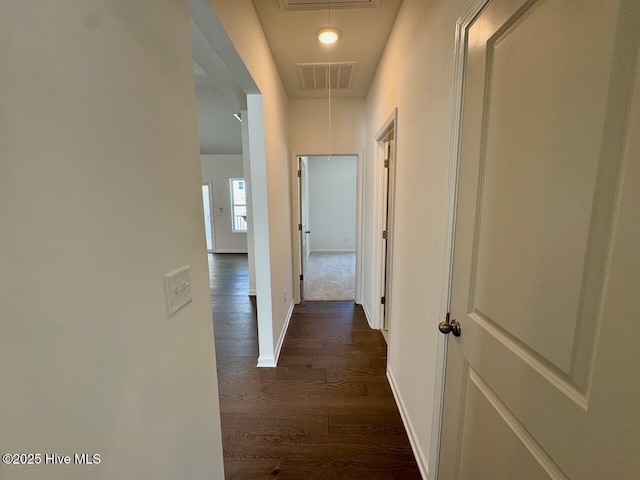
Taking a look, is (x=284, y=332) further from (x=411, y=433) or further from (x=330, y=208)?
(x=330, y=208)

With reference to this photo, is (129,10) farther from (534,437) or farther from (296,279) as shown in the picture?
(296,279)

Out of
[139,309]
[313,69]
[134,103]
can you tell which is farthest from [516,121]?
[313,69]

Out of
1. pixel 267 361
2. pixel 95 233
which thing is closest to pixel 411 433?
pixel 267 361

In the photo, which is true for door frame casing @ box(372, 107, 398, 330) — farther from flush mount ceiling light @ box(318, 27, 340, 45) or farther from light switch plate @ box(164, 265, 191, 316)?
light switch plate @ box(164, 265, 191, 316)

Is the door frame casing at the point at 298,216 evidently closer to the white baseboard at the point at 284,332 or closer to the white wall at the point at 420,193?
the white baseboard at the point at 284,332

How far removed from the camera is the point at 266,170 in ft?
6.84

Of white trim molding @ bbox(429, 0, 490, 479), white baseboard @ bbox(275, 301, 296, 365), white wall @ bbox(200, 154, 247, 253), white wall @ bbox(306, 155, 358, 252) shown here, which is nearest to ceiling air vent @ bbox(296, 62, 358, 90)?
white trim molding @ bbox(429, 0, 490, 479)

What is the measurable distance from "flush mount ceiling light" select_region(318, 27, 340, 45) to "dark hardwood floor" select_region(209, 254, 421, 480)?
2692 mm

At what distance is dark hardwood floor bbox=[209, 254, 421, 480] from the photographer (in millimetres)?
1449

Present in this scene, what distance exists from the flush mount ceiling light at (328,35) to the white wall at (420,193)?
1.44 ft

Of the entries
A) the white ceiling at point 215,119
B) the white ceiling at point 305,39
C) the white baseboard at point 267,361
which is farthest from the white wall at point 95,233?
the white ceiling at point 215,119

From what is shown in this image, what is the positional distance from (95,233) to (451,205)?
1.13 metres

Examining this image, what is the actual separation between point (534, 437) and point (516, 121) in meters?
0.81

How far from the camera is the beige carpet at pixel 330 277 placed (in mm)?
4059
